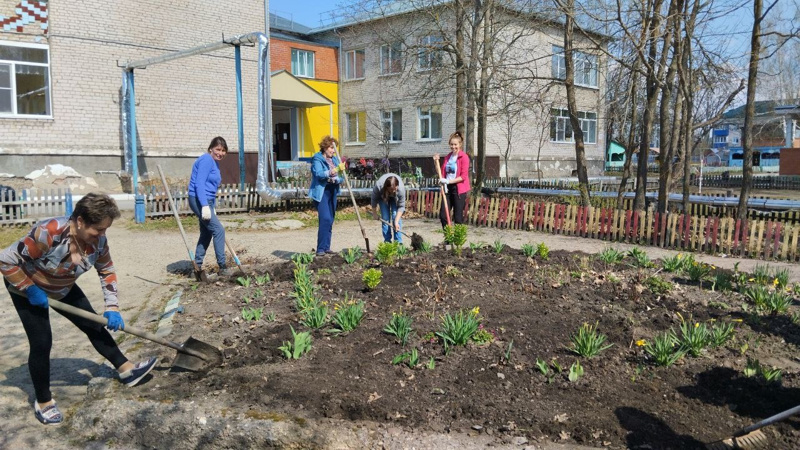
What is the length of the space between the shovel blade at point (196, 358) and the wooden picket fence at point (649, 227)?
8.37m

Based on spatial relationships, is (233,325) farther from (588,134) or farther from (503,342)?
(588,134)

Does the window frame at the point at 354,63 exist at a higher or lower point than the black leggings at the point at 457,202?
higher

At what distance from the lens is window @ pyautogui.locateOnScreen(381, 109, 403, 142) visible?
2658 cm

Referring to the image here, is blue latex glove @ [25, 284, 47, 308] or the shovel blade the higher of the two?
blue latex glove @ [25, 284, 47, 308]

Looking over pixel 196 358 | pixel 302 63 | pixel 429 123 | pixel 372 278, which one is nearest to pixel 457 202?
pixel 372 278

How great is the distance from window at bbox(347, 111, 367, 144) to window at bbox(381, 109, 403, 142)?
1.35 meters

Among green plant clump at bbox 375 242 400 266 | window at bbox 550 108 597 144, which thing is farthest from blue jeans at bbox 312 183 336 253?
window at bbox 550 108 597 144

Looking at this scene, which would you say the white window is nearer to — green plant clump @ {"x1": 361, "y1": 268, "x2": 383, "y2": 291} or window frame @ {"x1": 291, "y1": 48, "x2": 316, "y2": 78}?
green plant clump @ {"x1": 361, "y1": 268, "x2": 383, "y2": 291}

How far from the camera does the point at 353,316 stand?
4.73m

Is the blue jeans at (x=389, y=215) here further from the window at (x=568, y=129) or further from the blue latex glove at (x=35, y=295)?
the window at (x=568, y=129)

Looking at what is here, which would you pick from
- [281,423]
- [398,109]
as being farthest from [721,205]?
[398,109]

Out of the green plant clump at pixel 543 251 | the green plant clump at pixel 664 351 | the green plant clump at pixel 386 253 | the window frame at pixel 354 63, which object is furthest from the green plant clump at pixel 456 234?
the window frame at pixel 354 63

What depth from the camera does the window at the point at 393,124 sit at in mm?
26578

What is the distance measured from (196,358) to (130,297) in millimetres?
3151
